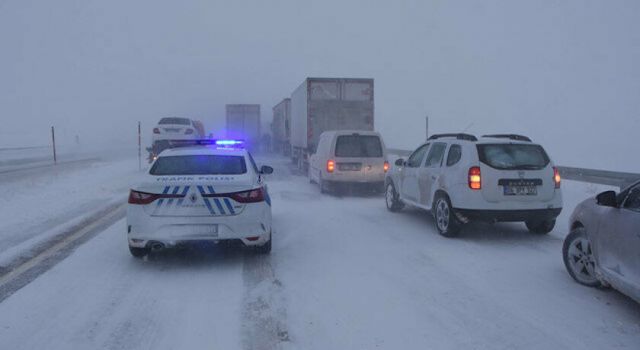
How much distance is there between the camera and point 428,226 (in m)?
9.59

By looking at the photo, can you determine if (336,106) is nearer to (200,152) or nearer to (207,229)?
(200,152)

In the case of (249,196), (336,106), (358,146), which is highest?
(336,106)

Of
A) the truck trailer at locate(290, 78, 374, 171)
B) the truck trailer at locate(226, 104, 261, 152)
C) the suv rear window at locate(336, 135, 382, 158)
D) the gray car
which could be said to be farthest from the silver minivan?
the truck trailer at locate(226, 104, 261, 152)

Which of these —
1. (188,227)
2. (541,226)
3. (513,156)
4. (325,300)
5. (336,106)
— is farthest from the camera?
(336,106)

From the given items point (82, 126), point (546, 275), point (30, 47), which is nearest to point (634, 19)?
point (82, 126)

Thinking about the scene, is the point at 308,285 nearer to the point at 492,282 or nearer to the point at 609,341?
the point at 492,282

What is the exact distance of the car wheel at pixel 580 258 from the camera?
18.8 feet

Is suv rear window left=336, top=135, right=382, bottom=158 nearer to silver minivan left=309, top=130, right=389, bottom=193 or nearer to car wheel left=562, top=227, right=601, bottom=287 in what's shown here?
silver minivan left=309, top=130, right=389, bottom=193

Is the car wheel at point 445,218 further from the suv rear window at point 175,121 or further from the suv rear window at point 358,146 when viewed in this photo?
the suv rear window at point 175,121

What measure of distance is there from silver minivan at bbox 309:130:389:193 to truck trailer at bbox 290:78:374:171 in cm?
521

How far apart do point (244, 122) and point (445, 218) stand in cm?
2913

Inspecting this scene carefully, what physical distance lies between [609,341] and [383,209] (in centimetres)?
748

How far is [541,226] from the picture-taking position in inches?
341

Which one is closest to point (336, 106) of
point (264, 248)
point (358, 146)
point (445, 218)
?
point (358, 146)
